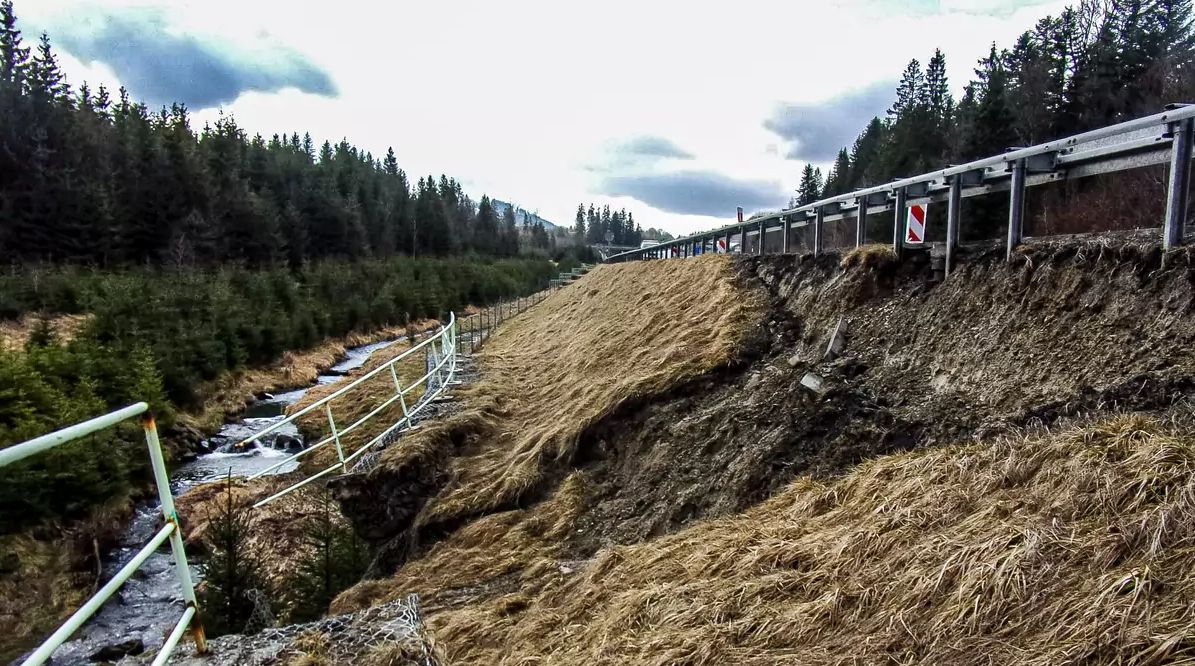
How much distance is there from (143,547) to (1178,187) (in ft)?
18.2

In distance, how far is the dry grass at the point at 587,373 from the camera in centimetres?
637

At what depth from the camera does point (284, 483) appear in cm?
1363

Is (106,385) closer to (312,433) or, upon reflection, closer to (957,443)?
(312,433)

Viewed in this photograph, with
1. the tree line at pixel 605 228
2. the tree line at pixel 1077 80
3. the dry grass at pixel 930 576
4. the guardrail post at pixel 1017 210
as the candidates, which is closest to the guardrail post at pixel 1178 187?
the guardrail post at pixel 1017 210

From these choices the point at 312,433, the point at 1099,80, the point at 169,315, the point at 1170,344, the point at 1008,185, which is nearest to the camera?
the point at 1170,344

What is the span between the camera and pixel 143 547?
2332 millimetres

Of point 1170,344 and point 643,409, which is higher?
point 1170,344

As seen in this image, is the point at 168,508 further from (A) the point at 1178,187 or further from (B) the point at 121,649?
(A) the point at 1178,187

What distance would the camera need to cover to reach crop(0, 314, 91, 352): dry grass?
1995cm

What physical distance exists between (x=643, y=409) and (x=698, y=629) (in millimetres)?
3361

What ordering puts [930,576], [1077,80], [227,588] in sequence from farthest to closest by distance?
[1077,80] → [227,588] → [930,576]

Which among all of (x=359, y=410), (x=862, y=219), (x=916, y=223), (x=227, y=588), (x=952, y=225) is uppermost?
(x=862, y=219)

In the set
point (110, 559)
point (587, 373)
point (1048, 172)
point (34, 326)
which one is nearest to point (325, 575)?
point (587, 373)

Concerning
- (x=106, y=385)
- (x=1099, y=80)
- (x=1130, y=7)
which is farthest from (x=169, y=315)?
(x=1130, y=7)
